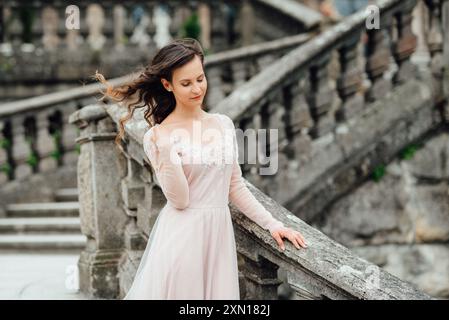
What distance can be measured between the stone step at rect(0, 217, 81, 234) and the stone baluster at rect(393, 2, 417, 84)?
3186mm

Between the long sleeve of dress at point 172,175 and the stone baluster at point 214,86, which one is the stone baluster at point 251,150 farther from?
the long sleeve of dress at point 172,175

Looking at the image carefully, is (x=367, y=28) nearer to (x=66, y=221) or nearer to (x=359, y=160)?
(x=359, y=160)

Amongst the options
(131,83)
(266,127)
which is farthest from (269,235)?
(266,127)

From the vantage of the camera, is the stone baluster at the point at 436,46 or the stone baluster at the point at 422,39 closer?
the stone baluster at the point at 436,46

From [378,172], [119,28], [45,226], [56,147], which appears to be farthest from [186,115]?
[119,28]

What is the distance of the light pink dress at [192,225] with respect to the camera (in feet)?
8.87

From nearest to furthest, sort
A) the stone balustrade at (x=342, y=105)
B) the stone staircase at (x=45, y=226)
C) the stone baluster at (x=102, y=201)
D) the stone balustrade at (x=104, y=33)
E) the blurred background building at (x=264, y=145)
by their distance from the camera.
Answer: the blurred background building at (x=264, y=145), the stone baluster at (x=102, y=201), the stone balustrade at (x=342, y=105), the stone staircase at (x=45, y=226), the stone balustrade at (x=104, y=33)

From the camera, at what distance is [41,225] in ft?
21.1

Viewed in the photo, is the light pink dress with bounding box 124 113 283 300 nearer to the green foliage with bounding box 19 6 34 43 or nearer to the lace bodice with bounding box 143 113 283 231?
the lace bodice with bounding box 143 113 283 231

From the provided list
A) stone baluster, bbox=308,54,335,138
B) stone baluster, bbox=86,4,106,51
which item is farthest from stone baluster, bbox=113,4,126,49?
stone baluster, bbox=308,54,335,138

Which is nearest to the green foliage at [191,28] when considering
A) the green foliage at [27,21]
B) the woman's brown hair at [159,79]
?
the green foliage at [27,21]

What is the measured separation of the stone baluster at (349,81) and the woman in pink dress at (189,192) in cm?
291

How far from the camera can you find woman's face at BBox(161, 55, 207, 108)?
2758 mm
